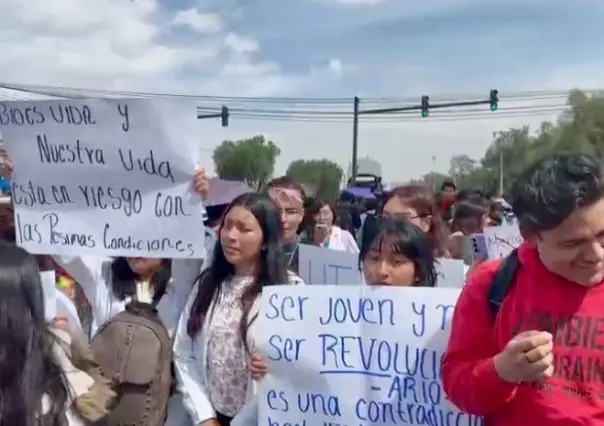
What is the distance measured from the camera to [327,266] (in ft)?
13.4

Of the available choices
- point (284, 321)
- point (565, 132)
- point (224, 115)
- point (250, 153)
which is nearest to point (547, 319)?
point (284, 321)

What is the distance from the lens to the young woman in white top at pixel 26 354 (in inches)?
60.9

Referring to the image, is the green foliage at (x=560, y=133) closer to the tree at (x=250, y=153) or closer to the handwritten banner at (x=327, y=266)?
the tree at (x=250, y=153)

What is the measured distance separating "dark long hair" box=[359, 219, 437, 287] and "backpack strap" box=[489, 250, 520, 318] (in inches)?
33.8

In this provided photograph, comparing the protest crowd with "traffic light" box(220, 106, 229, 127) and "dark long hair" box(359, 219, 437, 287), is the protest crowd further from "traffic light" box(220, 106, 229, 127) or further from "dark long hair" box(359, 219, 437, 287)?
"traffic light" box(220, 106, 229, 127)

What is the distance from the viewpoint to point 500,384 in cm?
193

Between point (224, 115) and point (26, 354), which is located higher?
point (224, 115)

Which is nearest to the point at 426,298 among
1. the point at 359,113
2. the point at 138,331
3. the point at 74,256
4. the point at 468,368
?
the point at 468,368

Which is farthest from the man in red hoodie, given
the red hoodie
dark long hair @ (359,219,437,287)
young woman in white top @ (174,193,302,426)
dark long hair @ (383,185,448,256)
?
dark long hair @ (383,185,448,256)

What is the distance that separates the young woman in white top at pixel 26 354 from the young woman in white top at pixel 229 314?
137 centimetres

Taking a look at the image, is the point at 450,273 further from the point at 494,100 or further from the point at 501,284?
the point at 494,100

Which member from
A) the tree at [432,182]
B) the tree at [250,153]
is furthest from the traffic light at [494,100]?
the tree at [250,153]

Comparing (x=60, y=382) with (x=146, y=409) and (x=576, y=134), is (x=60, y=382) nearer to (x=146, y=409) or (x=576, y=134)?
(x=146, y=409)

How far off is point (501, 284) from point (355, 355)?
0.85 metres
